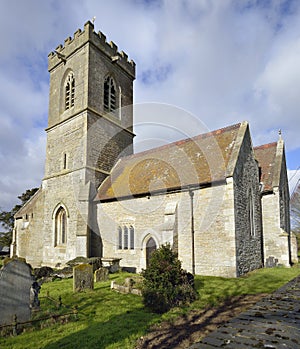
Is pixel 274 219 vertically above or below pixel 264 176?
below

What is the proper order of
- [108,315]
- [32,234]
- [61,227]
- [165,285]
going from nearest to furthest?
[108,315]
[165,285]
[61,227]
[32,234]

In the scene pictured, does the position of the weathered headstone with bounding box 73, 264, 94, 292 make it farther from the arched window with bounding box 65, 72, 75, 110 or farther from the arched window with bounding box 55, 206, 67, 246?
the arched window with bounding box 65, 72, 75, 110

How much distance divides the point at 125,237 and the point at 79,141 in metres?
8.09

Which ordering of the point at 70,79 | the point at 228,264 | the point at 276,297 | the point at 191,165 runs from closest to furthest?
the point at 276,297 < the point at 228,264 < the point at 191,165 < the point at 70,79

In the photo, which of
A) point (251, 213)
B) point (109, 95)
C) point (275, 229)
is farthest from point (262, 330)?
point (109, 95)

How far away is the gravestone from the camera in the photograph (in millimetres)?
6781

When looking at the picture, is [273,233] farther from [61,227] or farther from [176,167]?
[61,227]

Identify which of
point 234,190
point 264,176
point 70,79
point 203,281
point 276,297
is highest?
point 70,79

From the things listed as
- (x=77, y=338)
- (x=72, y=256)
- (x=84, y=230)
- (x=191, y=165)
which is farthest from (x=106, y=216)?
(x=77, y=338)

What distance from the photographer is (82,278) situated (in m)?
10.3

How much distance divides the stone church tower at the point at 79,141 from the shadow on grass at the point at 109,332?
395 inches

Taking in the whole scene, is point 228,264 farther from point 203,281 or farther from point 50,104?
point 50,104

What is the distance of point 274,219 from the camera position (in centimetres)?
1641

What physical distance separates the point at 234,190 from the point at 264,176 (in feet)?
19.3
